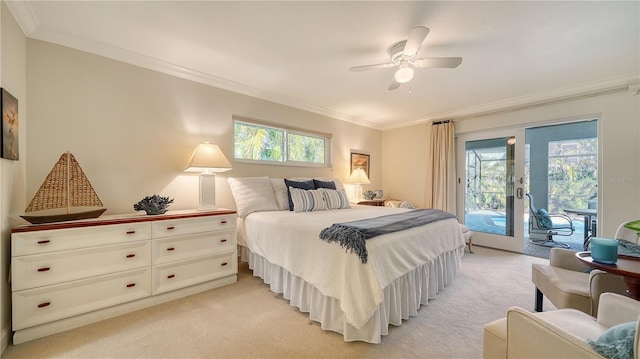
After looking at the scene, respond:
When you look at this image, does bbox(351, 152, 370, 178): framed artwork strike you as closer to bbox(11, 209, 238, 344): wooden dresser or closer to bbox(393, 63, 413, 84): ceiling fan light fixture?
bbox(393, 63, 413, 84): ceiling fan light fixture

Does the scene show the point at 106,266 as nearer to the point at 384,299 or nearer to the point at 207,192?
the point at 207,192

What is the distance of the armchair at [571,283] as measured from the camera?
1.55 meters

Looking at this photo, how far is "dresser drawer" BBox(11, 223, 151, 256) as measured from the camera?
171 centimetres

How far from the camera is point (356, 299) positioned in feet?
5.27

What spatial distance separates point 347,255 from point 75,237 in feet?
6.84

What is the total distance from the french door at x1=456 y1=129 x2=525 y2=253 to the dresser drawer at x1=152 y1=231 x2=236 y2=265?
4.13 meters

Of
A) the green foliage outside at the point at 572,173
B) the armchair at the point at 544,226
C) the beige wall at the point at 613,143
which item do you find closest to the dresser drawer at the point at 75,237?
the beige wall at the point at 613,143

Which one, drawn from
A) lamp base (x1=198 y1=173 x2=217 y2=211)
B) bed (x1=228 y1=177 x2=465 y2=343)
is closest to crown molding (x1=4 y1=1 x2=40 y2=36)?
lamp base (x1=198 y1=173 x2=217 y2=211)

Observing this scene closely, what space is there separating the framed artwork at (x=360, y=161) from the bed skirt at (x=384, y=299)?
2646 mm

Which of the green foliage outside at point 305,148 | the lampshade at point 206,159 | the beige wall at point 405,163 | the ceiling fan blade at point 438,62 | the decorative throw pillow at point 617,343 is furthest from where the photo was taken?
the beige wall at point 405,163

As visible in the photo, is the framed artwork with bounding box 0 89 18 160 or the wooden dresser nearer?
the framed artwork with bounding box 0 89 18 160

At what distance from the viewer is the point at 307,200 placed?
312cm

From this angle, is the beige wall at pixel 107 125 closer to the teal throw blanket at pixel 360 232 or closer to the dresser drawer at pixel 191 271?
the dresser drawer at pixel 191 271

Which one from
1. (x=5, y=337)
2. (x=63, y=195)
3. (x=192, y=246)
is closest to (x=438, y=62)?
(x=192, y=246)
